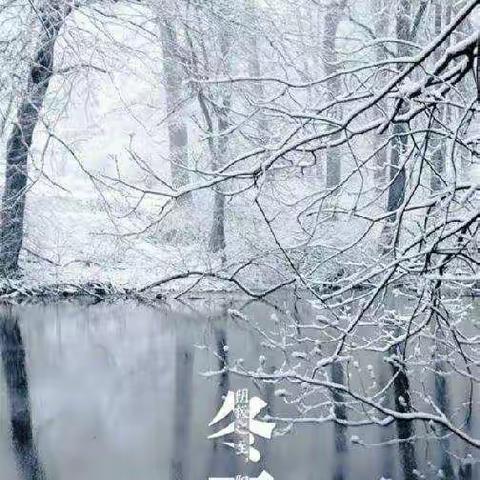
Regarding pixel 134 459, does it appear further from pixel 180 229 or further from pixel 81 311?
pixel 180 229

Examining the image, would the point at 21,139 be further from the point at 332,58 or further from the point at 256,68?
the point at 332,58

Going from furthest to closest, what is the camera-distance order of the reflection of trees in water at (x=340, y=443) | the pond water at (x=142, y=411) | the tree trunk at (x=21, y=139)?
the tree trunk at (x=21, y=139) < the pond water at (x=142, y=411) < the reflection of trees in water at (x=340, y=443)

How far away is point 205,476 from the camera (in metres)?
4.36

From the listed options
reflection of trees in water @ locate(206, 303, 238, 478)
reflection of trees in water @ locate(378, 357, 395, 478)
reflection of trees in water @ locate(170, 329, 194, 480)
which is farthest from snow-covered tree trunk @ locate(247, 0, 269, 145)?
reflection of trees in water @ locate(378, 357, 395, 478)

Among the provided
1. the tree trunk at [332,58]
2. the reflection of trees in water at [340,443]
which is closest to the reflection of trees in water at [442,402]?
the reflection of trees in water at [340,443]

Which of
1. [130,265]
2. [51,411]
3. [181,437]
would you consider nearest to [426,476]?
[181,437]

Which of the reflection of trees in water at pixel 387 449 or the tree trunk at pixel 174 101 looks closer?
the reflection of trees in water at pixel 387 449

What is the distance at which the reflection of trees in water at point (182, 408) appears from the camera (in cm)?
459

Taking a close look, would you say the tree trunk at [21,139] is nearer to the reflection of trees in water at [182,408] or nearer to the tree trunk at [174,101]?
the tree trunk at [174,101]

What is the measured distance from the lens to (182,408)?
5.67m

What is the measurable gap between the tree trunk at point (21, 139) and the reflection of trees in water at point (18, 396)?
4.96ft

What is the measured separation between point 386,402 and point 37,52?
6.41 m

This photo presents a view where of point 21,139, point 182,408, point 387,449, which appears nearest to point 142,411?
point 182,408

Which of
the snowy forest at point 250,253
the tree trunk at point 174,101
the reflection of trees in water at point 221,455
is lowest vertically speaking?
the reflection of trees in water at point 221,455
